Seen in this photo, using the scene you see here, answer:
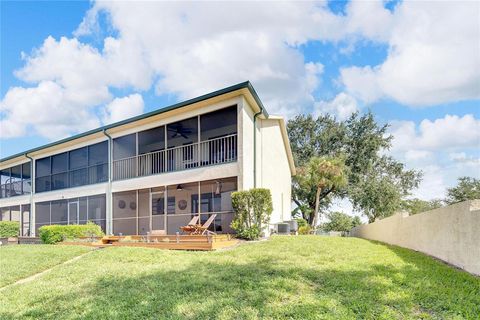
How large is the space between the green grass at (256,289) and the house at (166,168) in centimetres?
587

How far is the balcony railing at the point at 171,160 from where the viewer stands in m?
16.6

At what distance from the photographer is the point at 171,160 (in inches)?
727

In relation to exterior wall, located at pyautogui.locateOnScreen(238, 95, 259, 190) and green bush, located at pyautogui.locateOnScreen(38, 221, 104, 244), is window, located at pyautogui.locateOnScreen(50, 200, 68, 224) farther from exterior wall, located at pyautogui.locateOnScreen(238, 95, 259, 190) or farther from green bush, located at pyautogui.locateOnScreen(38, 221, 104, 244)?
exterior wall, located at pyautogui.locateOnScreen(238, 95, 259, 190)

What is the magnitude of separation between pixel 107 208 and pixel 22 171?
489 inches

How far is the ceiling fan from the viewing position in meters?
17.8

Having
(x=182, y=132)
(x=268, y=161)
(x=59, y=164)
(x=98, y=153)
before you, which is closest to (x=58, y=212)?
(x=59, y=164)

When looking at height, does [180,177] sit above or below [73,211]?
above

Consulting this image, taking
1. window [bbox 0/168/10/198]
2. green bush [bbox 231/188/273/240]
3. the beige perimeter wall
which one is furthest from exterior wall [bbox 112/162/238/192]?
window [bbox 0/168/10/198]

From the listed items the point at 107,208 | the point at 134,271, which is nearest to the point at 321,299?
the point at 134,271

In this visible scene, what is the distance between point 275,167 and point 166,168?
18.4 feet

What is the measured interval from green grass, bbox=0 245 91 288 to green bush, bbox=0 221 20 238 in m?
10.2

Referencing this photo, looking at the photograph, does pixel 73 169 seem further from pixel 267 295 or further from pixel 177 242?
pixel 267 295

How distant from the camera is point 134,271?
831 centimetres

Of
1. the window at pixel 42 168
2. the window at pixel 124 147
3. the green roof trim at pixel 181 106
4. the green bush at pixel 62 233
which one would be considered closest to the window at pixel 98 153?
the green roof trim at pixel 181 106
